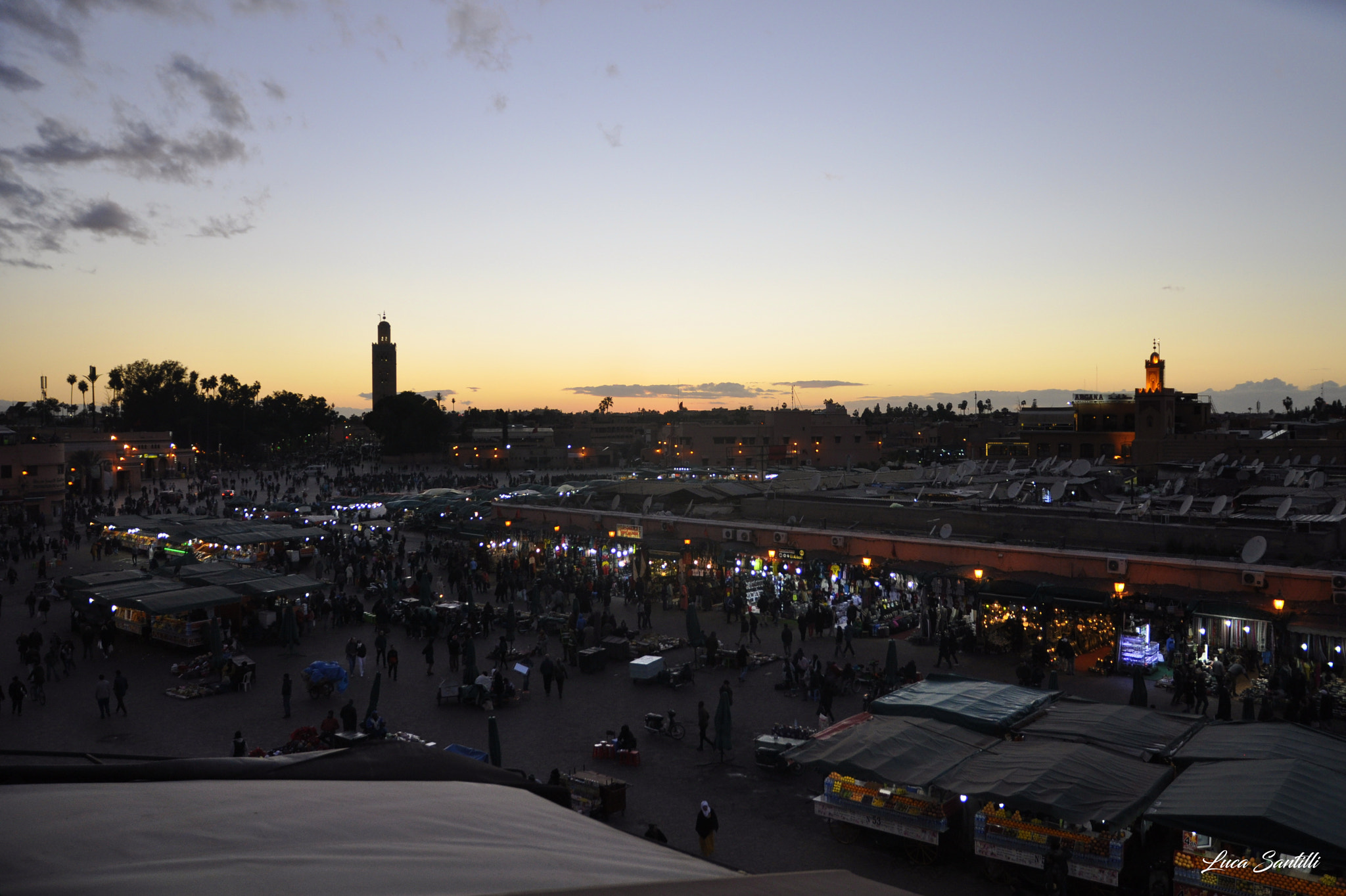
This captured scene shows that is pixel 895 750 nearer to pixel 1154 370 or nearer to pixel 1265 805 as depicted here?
pixel 1265 805

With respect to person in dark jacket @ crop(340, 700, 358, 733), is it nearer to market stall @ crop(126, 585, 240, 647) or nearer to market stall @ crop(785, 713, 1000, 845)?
market stall @ crop(785, 713, 1000, 845)

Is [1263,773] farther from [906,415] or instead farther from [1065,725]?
[906,415]

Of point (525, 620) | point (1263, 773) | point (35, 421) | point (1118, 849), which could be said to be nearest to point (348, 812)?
point (1118, 849)

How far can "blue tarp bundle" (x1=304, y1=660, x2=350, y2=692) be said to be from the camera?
55.3 feet

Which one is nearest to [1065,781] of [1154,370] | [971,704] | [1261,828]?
[1261,828]

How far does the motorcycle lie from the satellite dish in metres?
12.1

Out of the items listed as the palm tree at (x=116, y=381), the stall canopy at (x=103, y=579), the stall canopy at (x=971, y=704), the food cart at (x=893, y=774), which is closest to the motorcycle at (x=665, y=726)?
the stall canopy at (x=971, y=704)

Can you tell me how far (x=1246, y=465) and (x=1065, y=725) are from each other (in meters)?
34.4

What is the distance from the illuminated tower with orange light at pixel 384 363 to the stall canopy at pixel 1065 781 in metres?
173

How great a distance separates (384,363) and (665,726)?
171389 mm

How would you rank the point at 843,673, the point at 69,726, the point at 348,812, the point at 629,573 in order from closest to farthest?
the point at 348,812 < the point at 69,726 < the point at 843,673 < the point at 629,573

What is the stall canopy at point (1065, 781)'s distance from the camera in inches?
365

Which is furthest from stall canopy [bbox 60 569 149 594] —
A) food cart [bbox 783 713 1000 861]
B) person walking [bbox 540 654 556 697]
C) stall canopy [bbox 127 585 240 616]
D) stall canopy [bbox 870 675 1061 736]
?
stall canopy [bbox 870 675 1061 736]

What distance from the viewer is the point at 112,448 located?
219 ft
